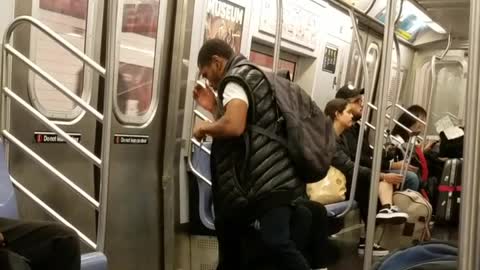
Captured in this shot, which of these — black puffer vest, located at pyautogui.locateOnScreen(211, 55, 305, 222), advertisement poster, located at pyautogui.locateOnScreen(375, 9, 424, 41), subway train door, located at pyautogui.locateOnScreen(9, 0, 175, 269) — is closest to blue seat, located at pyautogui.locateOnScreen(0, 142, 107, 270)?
subway train door, located at pyautogui.locateOnScreen(9, 0, 175, 269)

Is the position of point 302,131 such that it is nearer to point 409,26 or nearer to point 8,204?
point 8,204

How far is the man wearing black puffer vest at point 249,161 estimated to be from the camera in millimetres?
3045

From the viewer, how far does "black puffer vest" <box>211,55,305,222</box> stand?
10.1 feet

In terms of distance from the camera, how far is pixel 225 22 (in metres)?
4.34

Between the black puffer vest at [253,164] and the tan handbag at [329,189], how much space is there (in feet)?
4.60

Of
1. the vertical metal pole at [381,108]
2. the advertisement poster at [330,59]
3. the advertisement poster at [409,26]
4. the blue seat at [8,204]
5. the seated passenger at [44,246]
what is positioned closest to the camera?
the vertical metal pole at [381,108]

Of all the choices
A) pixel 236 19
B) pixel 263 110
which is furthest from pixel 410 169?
pixel 263 110

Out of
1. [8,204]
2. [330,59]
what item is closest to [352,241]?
[330,59]

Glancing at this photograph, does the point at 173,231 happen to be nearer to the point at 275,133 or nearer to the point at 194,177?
the point at 194,177

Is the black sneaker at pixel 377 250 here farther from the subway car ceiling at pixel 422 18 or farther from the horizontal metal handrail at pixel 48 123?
the horizontal metal handrail at pixel 48 123

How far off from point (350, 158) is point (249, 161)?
6.82 feet

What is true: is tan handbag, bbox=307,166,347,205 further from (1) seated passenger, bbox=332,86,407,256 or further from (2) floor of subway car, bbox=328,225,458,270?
(2) floor of subway car, bbox=328,225,458,270

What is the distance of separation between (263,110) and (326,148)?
1.49ft

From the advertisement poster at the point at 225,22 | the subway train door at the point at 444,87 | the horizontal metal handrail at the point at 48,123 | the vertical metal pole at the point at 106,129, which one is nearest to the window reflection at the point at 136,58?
the advertisement poster at the point at 225,22
